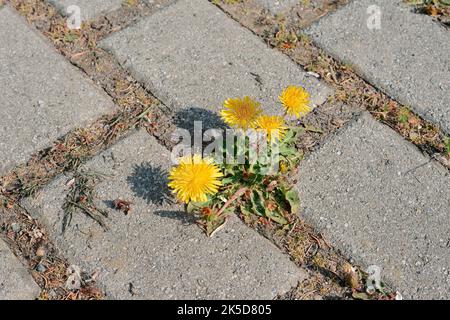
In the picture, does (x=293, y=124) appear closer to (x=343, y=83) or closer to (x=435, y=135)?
(x=343, y=83)

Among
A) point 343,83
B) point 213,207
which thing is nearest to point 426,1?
point 343,83

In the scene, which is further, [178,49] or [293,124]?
[178,49]

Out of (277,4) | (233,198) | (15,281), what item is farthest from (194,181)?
(277,4)

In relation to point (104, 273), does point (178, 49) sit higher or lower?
higher

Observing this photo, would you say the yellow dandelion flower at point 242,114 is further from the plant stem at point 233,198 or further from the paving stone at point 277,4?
the paving stone at point 277,4

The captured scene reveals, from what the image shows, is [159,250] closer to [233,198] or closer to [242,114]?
[233,198]

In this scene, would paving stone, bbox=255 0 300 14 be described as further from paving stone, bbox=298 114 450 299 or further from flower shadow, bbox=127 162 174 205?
flower shadow, bbox=127 162 174 205
